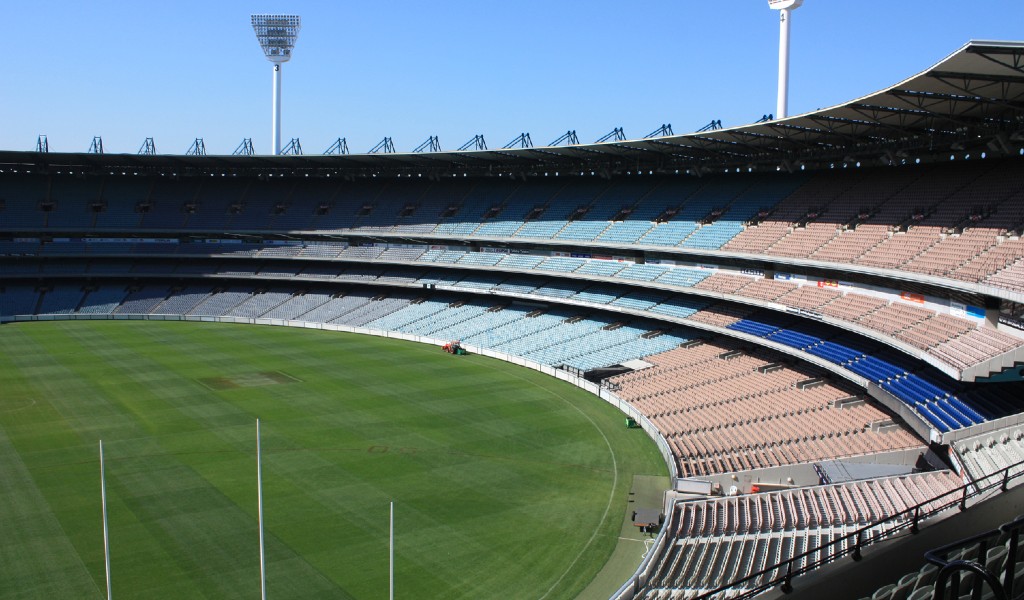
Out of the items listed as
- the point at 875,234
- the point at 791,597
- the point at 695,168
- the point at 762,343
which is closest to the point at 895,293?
the point at 875,234

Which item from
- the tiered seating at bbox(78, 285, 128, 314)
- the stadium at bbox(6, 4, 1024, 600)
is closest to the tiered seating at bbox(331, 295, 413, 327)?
the stadium at bbox(6, 4, 1024, 600)

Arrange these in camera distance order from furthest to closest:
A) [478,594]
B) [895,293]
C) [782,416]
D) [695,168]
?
[695,168] → [895,293] → [782,416] → [478,594]

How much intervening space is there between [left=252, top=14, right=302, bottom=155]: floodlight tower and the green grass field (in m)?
35.7

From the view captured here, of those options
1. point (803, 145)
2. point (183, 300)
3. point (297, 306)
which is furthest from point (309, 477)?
point (183, 300)

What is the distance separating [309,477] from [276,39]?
196 ft

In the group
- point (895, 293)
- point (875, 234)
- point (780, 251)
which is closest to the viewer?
point (895, 293)

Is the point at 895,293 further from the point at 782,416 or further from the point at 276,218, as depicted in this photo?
the point at 276,218

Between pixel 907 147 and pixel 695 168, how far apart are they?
15.5m

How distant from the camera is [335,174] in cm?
6900

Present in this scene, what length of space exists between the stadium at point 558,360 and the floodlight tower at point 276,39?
31.1ft

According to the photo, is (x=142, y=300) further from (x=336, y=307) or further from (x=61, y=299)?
(x=336, y=307)

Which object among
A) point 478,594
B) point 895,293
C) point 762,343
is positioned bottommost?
point 478,594

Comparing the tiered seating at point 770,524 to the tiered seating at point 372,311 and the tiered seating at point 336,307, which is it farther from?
the tiered seating at point 336,307

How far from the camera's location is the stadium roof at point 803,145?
25.1 m
